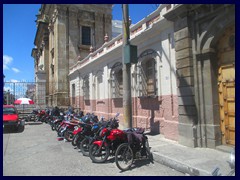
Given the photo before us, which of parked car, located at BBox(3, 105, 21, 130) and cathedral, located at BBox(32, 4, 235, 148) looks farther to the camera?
parked car, located at BBox(3, 105, 21, 130)

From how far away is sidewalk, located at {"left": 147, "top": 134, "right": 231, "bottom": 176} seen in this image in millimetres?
5171

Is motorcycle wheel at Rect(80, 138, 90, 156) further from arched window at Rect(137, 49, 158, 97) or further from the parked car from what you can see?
the parked car

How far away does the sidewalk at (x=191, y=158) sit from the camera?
5.17m

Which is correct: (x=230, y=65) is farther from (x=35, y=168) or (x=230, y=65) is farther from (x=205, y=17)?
(x=35, y=168)

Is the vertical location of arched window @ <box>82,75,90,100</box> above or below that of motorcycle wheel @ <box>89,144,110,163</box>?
above

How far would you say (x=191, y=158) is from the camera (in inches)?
234

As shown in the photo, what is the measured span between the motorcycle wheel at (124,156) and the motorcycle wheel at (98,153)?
50 centimetres

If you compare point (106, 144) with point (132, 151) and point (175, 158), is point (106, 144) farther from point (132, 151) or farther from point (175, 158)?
point (175, 158)

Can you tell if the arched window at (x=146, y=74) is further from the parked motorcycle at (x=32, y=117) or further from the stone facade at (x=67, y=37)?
the stone facade at (x=67, y=37)

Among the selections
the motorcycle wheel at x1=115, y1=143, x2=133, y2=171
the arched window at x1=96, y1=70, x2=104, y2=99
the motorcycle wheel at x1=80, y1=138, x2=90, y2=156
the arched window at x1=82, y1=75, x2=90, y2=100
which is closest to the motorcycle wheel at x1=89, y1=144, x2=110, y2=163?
the motorcycle wheel at x1=115, y1=143, x2=133, y2=171

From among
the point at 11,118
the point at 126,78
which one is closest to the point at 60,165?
the point at 126,78

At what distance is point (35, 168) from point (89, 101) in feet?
40.4

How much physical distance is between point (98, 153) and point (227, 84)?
13.0 ft

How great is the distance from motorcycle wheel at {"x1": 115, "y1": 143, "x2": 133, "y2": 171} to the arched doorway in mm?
2807
